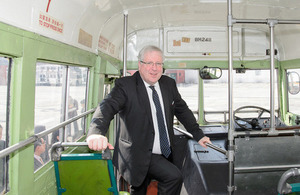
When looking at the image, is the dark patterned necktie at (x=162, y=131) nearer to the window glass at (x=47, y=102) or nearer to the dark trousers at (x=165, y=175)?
the dark trousers at (x=165, y=175)

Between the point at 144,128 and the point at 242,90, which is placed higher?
the point at 242,90

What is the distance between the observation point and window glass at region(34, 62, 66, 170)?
2.42 meters

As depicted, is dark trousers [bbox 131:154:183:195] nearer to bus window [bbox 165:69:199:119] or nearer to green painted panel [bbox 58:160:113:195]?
green painted panel [bbox 58:160:113:195]

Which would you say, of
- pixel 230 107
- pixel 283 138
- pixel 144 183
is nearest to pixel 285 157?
pixel 283 138

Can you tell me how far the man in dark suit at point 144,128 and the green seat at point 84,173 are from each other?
6.8 inches

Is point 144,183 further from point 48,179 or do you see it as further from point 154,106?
point 48,179

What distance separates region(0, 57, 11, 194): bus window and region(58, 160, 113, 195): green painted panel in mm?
446

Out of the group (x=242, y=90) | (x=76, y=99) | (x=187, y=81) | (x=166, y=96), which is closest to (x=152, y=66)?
(x=166, y=96)

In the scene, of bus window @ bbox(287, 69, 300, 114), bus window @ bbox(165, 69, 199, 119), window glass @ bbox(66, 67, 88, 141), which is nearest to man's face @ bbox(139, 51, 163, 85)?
window glass @ bbox(66, 67, 88, 141)

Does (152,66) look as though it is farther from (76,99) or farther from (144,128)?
(76,99)

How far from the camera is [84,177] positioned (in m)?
2.24

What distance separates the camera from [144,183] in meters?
2.41

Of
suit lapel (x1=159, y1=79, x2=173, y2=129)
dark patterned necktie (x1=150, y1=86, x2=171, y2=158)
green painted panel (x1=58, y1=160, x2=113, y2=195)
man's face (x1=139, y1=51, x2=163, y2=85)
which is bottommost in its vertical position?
green painted panel (x1=58, y1=160, x2=113, y2=195)

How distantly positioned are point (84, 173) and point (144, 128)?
0.62 meters
